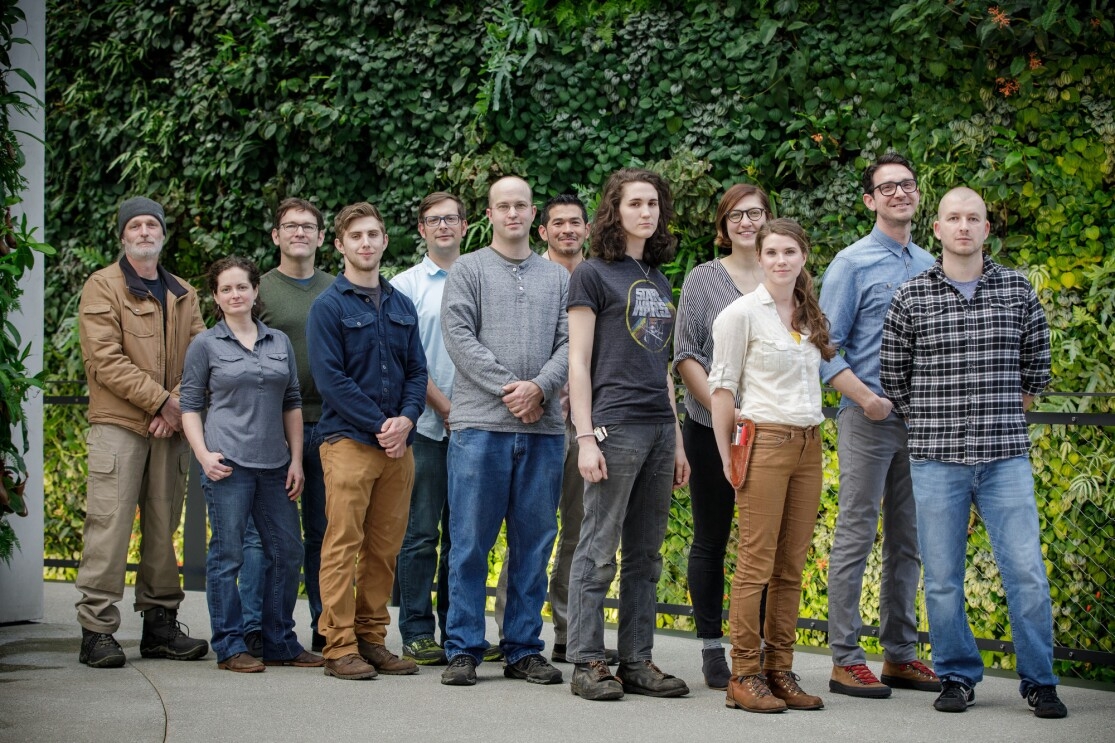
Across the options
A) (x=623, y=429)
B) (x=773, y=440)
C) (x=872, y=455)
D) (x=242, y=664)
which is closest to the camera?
(x=773, y=440)

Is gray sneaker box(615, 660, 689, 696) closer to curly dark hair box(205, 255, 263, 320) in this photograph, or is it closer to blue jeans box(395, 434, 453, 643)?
blue jeans box(395, 434, 453, 643)

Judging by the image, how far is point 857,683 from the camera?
4.75 meters

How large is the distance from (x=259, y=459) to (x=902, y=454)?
2603 mm

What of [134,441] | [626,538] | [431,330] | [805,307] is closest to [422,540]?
[431,330]

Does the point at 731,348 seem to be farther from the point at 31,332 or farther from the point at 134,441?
the point at 31,332

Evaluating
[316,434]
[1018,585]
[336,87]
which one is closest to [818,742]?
[1018,585]

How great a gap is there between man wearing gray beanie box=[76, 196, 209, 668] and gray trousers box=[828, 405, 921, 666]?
8.85 ft

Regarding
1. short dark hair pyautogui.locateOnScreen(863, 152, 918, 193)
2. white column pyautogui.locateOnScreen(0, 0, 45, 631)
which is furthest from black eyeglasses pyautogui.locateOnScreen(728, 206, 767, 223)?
white column pyautogui.locateOnScreen(0, 0, 45, 631)

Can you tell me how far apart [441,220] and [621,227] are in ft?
3.89

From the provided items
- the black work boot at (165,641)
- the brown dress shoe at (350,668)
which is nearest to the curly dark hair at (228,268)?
the black work boot at (165,641)

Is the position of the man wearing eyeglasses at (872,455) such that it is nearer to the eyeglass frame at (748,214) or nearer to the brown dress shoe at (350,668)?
the eyeglass frame at (748,214)

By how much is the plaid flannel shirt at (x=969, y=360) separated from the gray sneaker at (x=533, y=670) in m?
1.61

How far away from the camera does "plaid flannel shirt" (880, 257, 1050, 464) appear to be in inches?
174

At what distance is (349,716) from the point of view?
4277mm
